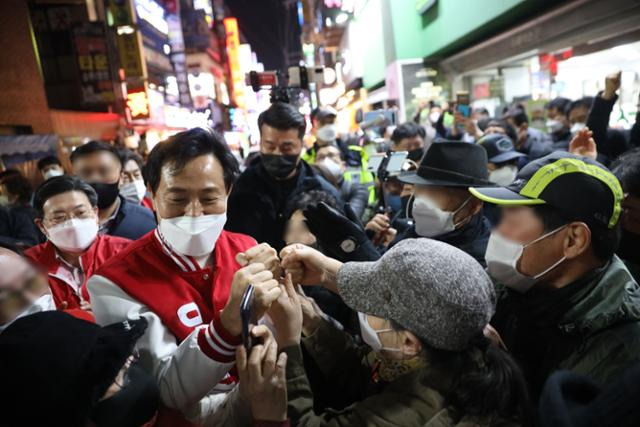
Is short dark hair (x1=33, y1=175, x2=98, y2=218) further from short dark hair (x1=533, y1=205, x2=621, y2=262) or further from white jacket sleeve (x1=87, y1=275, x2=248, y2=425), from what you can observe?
short dark hair (x1=533, y1=205, x2=621, y2=262)

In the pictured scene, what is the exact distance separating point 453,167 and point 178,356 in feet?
6.12

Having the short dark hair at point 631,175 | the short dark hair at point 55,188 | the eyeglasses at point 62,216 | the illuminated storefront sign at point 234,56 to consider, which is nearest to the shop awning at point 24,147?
the short dark hair at point 55,188

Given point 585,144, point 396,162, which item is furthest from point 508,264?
point 585,144

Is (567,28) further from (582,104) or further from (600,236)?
(600,236)

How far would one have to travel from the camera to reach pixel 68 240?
8.23 ft

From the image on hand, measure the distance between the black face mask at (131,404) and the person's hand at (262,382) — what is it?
0.27m

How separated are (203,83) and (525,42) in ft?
69.0

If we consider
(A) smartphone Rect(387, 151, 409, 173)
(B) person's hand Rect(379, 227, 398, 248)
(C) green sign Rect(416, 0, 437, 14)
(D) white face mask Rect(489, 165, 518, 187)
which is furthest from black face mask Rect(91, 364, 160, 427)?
(C) green sign Rect(416, 0, 437, 14)

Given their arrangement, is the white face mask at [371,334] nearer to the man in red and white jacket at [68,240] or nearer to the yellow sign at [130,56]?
the man in red and white jacket at [68,240]

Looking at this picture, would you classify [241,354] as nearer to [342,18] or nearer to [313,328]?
[313,328]

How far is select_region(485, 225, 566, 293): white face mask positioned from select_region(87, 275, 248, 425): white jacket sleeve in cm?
115

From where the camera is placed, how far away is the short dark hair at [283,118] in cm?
314

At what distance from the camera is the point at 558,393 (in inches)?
35.4

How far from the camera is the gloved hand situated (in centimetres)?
210
